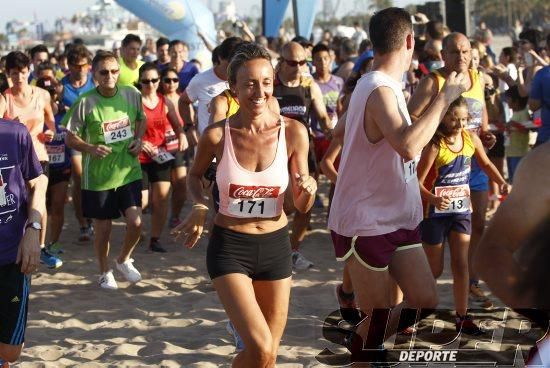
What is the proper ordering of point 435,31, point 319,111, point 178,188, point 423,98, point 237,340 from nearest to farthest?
point 423,98 < point 237,340 < point 319,111 < point 178,188 < point 435,31

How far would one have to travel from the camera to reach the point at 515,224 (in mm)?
2223

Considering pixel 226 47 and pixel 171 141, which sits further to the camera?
pixel 171 141

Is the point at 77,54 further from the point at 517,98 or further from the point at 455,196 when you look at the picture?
the point at 455,196

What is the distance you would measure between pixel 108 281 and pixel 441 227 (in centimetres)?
303

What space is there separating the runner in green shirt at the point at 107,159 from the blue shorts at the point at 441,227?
2.58m

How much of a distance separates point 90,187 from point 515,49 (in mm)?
6923

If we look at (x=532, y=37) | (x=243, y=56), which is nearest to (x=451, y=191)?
(x=243, y=56)

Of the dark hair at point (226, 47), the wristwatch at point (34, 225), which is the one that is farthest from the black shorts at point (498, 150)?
the wristwatch at point (34, 225)

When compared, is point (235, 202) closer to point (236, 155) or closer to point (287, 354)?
point (236, 155)

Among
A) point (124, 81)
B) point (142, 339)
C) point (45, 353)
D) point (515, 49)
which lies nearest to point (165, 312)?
point (142, 339)

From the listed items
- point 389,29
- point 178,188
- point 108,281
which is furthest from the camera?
point 178,188

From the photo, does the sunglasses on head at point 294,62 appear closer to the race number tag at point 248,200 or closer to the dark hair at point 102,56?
the dark hair at point 102,56

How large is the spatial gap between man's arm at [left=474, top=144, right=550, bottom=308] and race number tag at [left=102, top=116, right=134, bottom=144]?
569cm

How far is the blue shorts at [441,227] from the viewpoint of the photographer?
5.87 m
